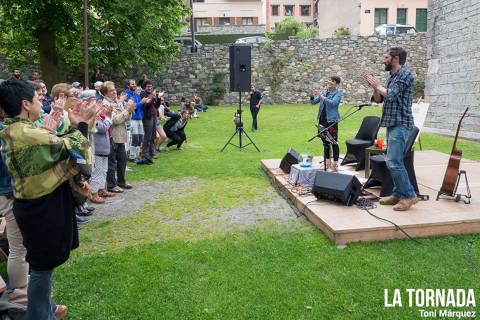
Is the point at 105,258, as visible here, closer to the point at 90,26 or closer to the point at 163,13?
the point at 90,26

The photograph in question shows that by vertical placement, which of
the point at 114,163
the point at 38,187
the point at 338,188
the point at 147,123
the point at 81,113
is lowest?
the point at 338,188

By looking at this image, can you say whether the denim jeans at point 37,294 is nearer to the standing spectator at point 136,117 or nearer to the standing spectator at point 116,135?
the standing spectator at point 116,135

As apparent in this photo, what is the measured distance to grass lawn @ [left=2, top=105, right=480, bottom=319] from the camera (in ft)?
9.66

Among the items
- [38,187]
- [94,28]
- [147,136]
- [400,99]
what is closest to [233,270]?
[38,187]

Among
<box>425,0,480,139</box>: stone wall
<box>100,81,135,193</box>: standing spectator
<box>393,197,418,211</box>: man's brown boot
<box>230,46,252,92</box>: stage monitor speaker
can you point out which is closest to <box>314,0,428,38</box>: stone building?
<box>425,0,480,139</box>: stone wall

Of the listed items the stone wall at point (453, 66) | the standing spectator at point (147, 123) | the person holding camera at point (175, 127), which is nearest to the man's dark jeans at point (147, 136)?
the standing spectator at point (147, 123)

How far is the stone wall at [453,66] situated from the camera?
1023 centimetres

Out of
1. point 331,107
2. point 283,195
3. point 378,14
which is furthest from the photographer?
point 378,14

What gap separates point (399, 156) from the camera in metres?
4.42

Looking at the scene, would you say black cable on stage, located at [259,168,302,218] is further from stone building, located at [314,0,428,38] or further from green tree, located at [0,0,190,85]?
stone building, located at [314,0,428,38]

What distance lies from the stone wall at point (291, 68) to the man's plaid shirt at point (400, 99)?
1626 cm

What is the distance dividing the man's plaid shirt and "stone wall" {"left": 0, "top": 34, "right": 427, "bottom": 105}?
1626 cm

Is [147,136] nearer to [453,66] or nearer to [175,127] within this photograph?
[175,127]

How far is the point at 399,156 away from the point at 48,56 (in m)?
12.1
